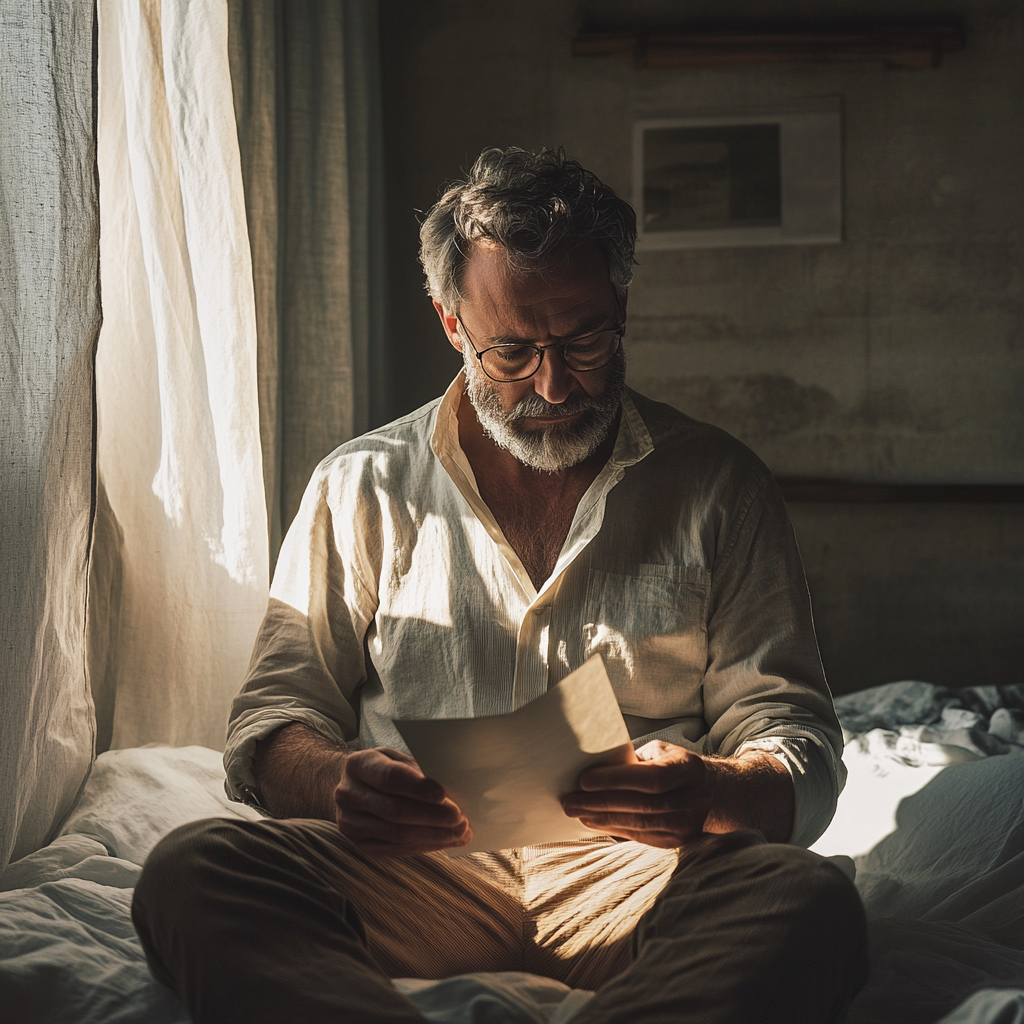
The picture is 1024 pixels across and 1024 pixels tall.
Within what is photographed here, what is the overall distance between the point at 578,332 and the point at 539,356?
61 millimetres

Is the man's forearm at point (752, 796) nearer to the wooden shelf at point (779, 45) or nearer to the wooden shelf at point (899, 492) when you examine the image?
the wooden shelf at point (899, 492)

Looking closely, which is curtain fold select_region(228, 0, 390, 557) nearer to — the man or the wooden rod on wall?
the man

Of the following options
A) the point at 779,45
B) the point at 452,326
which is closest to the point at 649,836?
the point at 452,326

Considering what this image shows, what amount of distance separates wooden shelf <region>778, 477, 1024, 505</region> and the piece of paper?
2.14m

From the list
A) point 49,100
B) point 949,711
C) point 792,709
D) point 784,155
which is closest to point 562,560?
point 792,709

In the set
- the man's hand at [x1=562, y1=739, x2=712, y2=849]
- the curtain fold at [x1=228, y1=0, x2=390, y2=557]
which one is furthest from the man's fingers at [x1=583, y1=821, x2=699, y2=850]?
the curtain fold at [x1=228, y1=0, x2=390, y2=557]

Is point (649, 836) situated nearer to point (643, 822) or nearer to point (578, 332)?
point (643, 822)

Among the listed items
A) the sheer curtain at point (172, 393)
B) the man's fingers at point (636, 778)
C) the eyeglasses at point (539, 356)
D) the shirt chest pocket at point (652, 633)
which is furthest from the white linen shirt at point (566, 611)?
the sheer curtain at point (172, 393)

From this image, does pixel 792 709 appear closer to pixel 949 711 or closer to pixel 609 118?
pixel 949 711

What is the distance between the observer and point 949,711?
7.41 ft

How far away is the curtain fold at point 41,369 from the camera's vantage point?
1259mm

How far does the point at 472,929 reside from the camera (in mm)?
1100

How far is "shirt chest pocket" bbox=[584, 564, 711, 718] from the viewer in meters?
1.26

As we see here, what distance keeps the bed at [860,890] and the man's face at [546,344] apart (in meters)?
0.67
